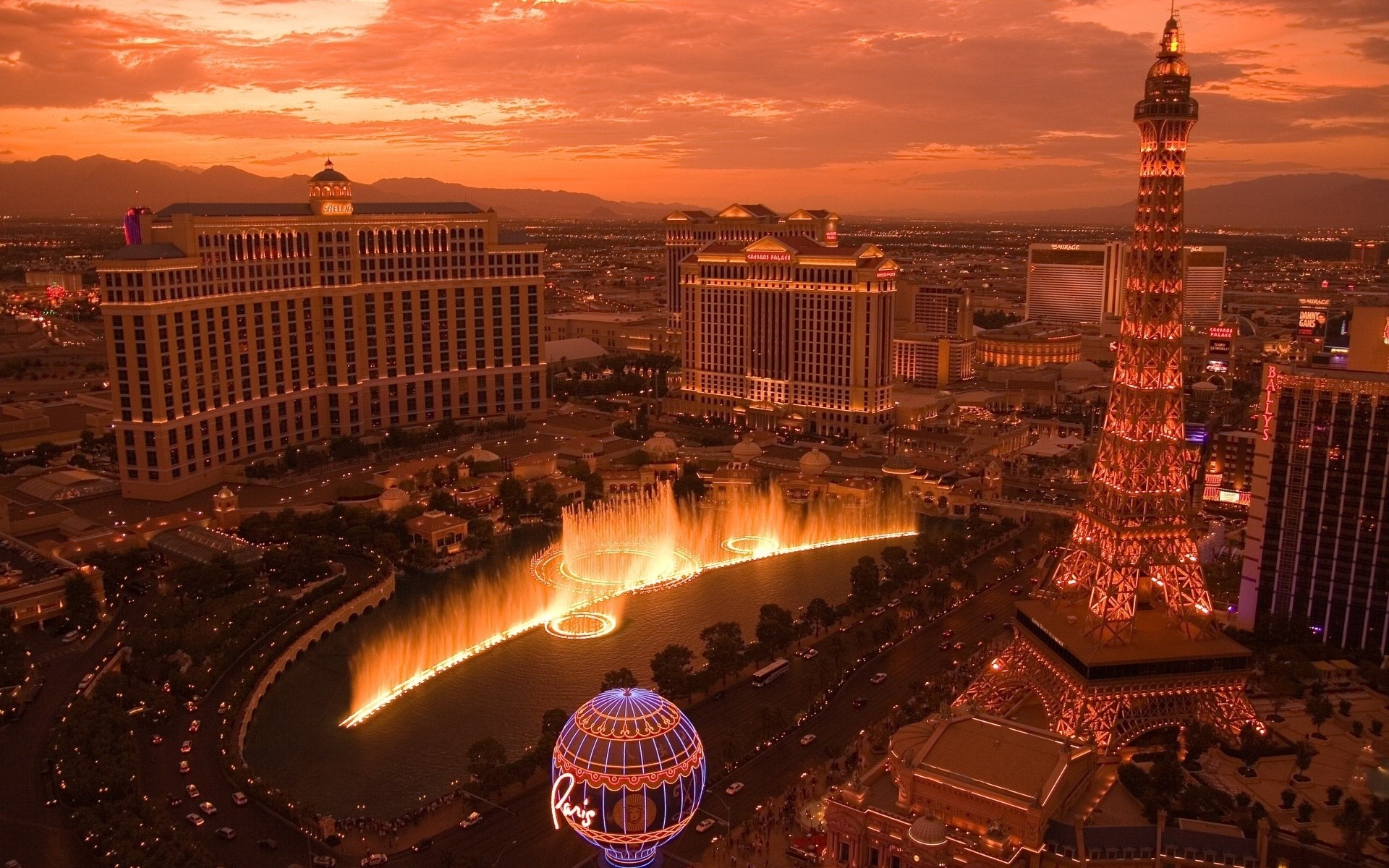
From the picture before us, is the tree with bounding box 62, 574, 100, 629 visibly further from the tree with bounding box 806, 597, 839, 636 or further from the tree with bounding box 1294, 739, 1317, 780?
the tree with bounding box 1294, 739, 1317, 780

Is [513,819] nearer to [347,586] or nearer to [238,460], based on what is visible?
[347,586]

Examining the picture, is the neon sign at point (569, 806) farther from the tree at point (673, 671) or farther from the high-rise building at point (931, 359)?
the high-rise building at point (931, 359)

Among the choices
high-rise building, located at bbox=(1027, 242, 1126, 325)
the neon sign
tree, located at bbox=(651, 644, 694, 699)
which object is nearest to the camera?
the neon sign

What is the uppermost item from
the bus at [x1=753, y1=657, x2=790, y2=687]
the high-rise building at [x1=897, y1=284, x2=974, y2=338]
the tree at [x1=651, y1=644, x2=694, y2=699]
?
the high-rise building at [x1=897, y1=284, x2=974, y2=338]

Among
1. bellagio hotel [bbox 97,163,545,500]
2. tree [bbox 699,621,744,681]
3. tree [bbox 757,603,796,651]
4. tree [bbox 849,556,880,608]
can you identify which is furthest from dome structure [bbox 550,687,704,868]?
bellagio hotel [bbox 97,163,545,500]

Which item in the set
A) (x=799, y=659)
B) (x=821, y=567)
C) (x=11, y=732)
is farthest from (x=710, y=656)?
(x=11, y=732)

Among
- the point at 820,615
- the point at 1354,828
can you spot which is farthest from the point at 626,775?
the point at 1354,828
